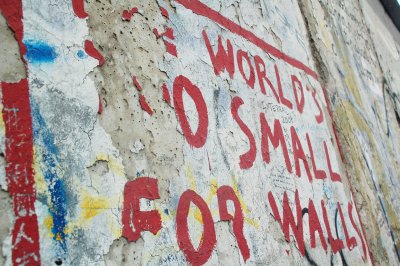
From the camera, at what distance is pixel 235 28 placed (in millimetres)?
1583

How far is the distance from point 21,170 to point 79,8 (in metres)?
0.46

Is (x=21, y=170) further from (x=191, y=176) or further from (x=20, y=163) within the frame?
(x=191, y=176)

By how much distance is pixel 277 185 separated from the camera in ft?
4.83

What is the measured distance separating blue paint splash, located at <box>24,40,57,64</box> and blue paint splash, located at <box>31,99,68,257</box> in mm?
101

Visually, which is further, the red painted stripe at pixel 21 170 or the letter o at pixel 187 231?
the letter o at pixel 187 231

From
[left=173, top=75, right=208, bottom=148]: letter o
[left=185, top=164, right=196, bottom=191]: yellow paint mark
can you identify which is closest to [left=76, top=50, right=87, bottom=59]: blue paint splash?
[left=173, top=75, right=208, bottom=148]: letter o

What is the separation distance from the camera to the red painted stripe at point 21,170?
71 centimetres

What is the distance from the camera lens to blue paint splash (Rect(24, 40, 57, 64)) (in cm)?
83

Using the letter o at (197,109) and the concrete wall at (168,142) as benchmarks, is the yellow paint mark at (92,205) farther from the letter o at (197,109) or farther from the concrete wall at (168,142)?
the letter o at (197,109)

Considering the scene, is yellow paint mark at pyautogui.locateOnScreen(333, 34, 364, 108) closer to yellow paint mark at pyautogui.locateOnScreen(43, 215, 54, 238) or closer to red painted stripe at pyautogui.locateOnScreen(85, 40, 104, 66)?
red painted stripe at pyautogui.locateOnScreen(85, 40, 104, 66)

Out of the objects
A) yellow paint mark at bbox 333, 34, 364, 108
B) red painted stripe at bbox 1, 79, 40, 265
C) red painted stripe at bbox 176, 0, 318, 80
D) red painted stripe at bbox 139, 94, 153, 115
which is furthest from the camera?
yellow paint mark at bbox 333, 34, 364, 108

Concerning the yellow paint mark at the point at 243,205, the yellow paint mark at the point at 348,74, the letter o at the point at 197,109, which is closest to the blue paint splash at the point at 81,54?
the letter o at the point at 197,109

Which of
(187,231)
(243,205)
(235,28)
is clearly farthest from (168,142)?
(235,28)

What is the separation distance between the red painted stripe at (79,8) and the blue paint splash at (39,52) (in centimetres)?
14
